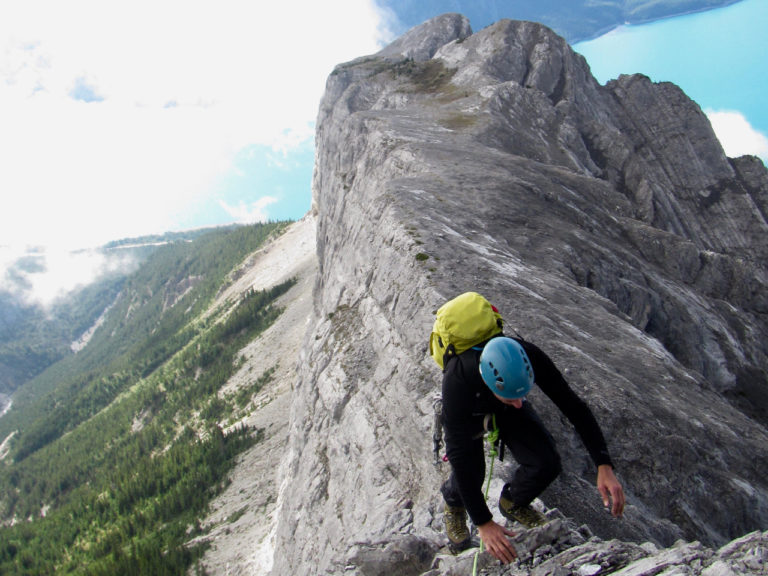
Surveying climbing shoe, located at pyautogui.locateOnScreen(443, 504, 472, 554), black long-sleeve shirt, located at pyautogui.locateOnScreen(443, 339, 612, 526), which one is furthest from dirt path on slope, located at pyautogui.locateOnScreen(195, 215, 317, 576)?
black long-sleeve shirt, located at pyautogui.locateOnScreen(443, 339, 612, 526)

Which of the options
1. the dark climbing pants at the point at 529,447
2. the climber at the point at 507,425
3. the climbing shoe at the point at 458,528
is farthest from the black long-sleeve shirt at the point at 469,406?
the climbing shoe at the point at 458,528

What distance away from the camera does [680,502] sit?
11.2 meters

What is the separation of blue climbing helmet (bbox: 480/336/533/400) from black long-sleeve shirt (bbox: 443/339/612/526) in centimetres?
29

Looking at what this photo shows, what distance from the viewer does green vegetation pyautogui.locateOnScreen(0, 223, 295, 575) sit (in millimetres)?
67625

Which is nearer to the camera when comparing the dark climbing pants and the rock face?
the dark climbing pants

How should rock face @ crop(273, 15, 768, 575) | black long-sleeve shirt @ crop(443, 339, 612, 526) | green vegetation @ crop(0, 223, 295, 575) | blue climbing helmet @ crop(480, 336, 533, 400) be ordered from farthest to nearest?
green vegetation @ crop(0, 223, 295, 575) < rock face @ crop(273, 15, 768, 575) < black long-sleeve shirt @ crop(443, 339, 612, 526) < blue climbing helmet @ crop(480, 336, 533, 400)

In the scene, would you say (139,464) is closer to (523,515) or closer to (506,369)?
Answer: (523,515)

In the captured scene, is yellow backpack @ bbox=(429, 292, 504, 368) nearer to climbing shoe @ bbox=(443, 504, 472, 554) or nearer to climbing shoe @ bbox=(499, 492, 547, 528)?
climbing shoe @ bbox=(499, 492, 547, 528)

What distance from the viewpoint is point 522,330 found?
14930 millimetres

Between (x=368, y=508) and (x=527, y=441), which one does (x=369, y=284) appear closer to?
(x=368, y=508)

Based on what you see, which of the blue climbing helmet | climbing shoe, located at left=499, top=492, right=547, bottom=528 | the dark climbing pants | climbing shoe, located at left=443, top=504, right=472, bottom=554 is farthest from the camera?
climbing shoe, located at left=443, top=504, right=472, bottom=554

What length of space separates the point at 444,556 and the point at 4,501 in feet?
563

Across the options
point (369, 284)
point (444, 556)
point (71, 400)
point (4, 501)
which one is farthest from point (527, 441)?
point (71, 400)

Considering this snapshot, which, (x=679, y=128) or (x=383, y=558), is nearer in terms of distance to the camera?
(x=383, y=558)
